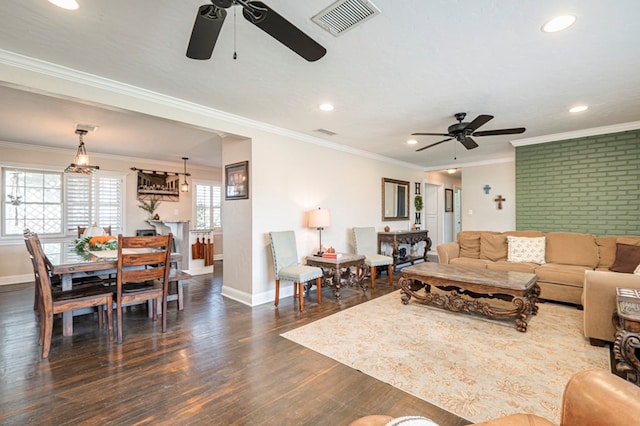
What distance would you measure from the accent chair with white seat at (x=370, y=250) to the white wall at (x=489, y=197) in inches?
101

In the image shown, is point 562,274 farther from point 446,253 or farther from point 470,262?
point 446,253

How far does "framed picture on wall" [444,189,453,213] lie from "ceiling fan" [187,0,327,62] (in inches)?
333

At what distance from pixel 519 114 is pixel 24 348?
599 centimetres

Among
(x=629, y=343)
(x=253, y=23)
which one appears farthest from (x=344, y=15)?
(x=629, y=343)

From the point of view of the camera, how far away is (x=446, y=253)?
197 inches

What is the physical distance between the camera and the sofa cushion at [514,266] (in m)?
4.25

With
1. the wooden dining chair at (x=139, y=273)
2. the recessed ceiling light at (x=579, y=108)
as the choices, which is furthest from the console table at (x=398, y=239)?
the wooden dining chair at (x=139, y=273)

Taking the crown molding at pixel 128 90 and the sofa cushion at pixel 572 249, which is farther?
the sofa cushion at pixel 572 249

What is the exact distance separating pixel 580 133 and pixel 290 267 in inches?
197

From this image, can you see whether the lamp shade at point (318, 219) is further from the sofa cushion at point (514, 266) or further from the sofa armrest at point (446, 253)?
the sofa cushion at point (514, 266)

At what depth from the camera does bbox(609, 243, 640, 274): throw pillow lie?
3.57 metres

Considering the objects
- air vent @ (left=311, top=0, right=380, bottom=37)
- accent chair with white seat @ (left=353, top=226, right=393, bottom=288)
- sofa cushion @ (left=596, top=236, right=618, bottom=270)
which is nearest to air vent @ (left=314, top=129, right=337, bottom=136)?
accent chair with white seat @ (left=353, top=226, right=393, bottom=288)

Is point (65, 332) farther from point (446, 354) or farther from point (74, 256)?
point (446, 354)

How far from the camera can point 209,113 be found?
3.63m
